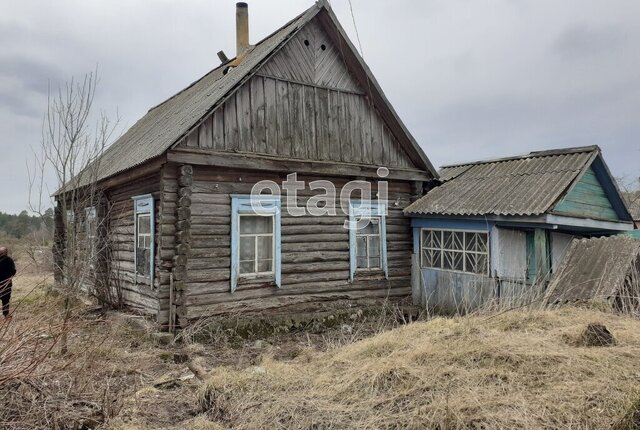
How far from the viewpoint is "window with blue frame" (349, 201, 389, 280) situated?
10.5 m

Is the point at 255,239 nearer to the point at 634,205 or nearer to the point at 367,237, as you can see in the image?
the point at 367,237

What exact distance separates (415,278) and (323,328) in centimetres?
283

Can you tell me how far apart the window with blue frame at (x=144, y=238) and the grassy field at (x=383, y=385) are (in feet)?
10.1

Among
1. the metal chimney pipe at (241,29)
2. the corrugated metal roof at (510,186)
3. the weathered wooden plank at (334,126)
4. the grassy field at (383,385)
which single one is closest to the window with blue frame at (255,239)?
the weathered wooden plank at (334,126)

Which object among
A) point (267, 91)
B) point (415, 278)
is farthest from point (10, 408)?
point (415, 278)

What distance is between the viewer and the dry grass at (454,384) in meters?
3.69

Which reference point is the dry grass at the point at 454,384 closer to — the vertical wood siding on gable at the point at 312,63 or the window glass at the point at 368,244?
the window glass at the point at 368,244

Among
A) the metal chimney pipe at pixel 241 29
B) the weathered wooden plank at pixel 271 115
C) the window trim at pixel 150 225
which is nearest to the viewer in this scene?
the window trim at pixel 150 225

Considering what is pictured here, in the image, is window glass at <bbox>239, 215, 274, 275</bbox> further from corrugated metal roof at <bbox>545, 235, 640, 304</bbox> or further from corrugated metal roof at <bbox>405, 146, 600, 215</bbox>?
corrugated metal roof at <bbox>545, 235, 640, 304</bbox>

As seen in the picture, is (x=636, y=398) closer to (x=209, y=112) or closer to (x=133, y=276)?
(x=209, y=112)

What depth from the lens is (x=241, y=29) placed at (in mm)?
12070

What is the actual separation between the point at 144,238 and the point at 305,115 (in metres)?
4.28

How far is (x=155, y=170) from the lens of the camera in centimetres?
866

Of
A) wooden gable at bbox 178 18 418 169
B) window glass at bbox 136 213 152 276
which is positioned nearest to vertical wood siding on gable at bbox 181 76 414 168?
wooden gable at bbox 178 18 418 169
